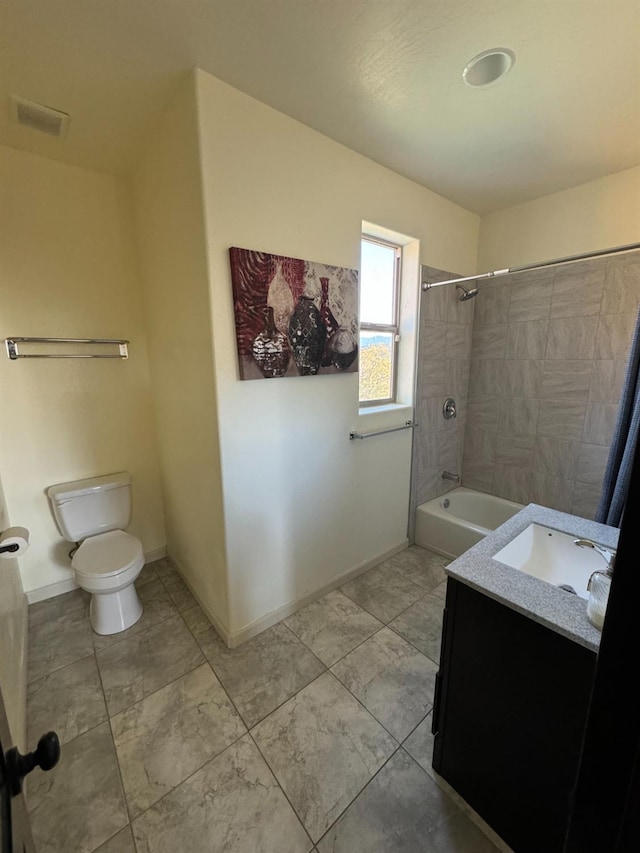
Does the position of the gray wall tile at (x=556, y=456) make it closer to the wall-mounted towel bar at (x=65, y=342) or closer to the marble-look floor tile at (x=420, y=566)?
the marble-look floor tile at (x=420, y=566)

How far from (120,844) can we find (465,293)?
3.35 m

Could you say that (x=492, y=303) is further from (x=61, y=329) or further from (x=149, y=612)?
(x=149, y=612)

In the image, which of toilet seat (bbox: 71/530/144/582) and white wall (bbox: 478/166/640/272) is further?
white wall (bbox: 478/166/640/272)

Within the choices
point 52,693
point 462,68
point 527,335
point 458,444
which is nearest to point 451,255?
point 527,335

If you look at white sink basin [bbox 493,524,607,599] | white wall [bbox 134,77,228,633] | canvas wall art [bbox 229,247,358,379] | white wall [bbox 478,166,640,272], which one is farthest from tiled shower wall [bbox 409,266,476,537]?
white wall [bbox 134,77,228,633]

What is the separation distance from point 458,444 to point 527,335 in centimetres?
101

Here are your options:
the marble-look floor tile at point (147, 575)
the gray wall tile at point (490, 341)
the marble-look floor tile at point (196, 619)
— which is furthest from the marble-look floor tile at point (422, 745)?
the gray wall tile at point (490, 341)

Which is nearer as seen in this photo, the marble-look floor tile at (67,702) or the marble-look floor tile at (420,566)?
the marble-look floor tile at (67,702)

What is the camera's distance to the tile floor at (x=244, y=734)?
112cm

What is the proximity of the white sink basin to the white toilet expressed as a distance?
1.87 metres

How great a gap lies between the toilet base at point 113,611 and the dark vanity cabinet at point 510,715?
166 centimetres

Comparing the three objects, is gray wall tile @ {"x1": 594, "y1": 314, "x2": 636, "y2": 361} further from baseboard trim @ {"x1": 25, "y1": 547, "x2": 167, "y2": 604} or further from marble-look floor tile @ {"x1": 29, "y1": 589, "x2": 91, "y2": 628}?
baseboard trim @ {"x1": 25, "y1": 547, "x2": 167, "y2": 604}

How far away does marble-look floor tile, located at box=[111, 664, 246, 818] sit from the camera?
1246 mm

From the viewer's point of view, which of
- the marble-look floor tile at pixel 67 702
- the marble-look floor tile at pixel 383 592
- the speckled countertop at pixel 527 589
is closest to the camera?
the speckled countertop at pixel 527 589
